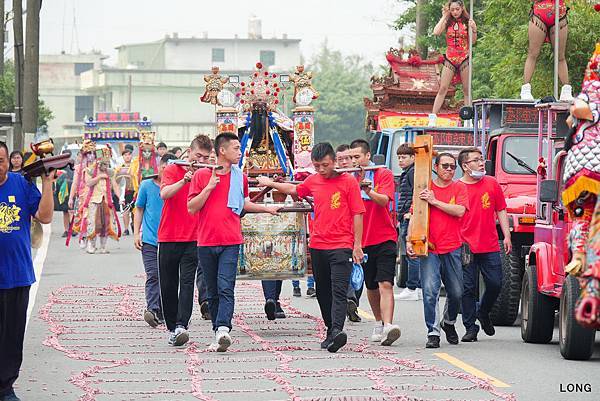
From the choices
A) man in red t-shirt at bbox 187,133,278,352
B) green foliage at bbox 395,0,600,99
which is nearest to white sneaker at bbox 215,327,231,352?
man in red t-shirt at bbox 187,133,278,352

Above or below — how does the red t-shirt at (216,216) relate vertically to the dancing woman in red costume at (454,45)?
below

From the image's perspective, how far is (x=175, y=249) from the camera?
14102 millimetres

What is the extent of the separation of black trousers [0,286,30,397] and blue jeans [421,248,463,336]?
4.46 meters

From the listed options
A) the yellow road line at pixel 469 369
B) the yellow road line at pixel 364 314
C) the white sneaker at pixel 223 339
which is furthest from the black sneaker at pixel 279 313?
the yellow road line at pixel 469 369

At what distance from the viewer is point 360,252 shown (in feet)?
44.6

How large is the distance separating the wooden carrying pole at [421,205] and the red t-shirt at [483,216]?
2.53 ft

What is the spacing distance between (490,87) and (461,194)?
22767mm

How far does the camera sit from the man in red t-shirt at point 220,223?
13.4m

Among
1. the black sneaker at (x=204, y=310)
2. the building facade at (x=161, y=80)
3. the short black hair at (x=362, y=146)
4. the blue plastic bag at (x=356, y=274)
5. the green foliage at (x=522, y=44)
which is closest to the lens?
the short black hair at (x=362, y=146)

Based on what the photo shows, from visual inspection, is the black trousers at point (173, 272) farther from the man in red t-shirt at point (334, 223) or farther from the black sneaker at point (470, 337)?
the black sneaker at point (470, 337)

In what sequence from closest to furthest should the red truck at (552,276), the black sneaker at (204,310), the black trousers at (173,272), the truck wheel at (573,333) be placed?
the truck wheel at (573,333) → the red truck at (552,276) → the black trousers at (173,272) → the black sneaker at (204,310)

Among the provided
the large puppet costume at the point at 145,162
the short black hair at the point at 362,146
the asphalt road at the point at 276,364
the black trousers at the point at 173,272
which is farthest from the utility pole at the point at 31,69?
the black trousers at the point at 173,272

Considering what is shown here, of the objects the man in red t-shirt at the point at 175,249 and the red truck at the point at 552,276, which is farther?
the man in red t-shirt at the point at 175,249

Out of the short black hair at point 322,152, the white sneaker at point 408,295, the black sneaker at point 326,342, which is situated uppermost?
the short black hair at point 322,152
